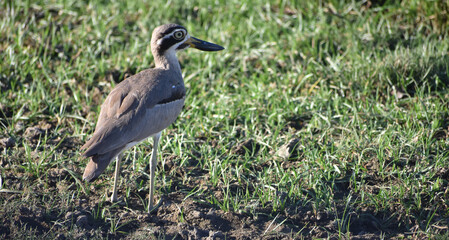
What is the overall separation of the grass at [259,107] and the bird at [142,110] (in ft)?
1.65

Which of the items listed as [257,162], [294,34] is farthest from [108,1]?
[257,162]

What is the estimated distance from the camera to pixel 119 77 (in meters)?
6.34

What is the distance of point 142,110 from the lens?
4.45m

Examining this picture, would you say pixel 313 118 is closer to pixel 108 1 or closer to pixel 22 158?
pixel 22 158

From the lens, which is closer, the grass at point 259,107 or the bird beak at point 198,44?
the grass at point 259,107

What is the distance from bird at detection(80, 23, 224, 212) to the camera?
4141 mm

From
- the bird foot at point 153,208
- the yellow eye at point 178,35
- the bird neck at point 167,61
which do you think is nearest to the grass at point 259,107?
the bird foot at point 153,208

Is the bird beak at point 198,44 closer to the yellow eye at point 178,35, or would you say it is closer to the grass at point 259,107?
the yellow eye at point 178,35

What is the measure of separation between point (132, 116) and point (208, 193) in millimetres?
952

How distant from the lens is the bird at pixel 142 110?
4.14 metres

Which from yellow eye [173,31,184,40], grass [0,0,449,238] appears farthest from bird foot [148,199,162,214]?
yellow eye [173,31,184,40]

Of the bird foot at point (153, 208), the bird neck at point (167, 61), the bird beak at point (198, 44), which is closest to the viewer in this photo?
the bird foot at point (153, 208)

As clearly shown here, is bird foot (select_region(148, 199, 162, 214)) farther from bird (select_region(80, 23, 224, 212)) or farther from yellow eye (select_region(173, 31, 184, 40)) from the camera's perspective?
yellow eye (select_region(173, 31, 184, 40))

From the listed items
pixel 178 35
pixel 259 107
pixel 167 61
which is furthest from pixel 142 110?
pixel 259 107
